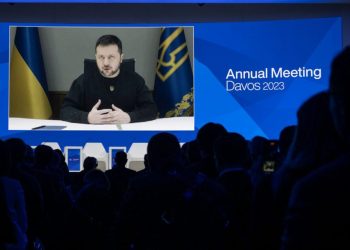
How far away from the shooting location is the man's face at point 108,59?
11.6 metres

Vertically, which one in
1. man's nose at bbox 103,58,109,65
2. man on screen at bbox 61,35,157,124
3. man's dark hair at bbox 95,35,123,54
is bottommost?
man on screen at bbox 61,35,157,124

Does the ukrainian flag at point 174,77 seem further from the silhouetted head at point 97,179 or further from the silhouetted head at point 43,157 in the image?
the silhouetted head at point 43,157

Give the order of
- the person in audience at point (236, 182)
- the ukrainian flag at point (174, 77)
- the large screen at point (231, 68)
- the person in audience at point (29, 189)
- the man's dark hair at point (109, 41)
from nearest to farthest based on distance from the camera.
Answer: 1. the person in audience at point (236, 182)
2. the person in audience at point (29, 189)
3. the large screen at point (231, 68)
4. the ukrainian flag at point (174, 77)
5. the man's dark hair at point (109, 41)

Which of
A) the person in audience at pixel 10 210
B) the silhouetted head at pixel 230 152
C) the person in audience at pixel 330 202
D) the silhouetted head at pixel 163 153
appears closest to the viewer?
the person in audience at pixel 330 202

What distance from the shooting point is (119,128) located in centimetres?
1155

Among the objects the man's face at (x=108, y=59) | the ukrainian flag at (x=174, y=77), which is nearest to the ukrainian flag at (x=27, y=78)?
the man's face at (x=108, y=59)

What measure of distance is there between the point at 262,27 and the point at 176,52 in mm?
1644

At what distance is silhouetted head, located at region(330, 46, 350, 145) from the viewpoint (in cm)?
121

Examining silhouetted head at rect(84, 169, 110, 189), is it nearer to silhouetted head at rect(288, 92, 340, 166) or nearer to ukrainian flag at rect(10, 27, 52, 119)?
silhouetted head at rect(288, 92, 340, 166)

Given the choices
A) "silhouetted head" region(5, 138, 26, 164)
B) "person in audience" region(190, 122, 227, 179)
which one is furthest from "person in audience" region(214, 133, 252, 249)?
"silhouetted head" region(5, 138, 26, 164)

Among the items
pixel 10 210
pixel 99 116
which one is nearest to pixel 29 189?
pixel 10 210

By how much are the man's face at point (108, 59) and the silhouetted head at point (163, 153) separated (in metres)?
8.60

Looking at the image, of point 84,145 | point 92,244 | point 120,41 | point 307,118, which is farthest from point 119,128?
point 307,118

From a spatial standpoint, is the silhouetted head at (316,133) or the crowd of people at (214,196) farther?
the silhouetted head at (316,133)
